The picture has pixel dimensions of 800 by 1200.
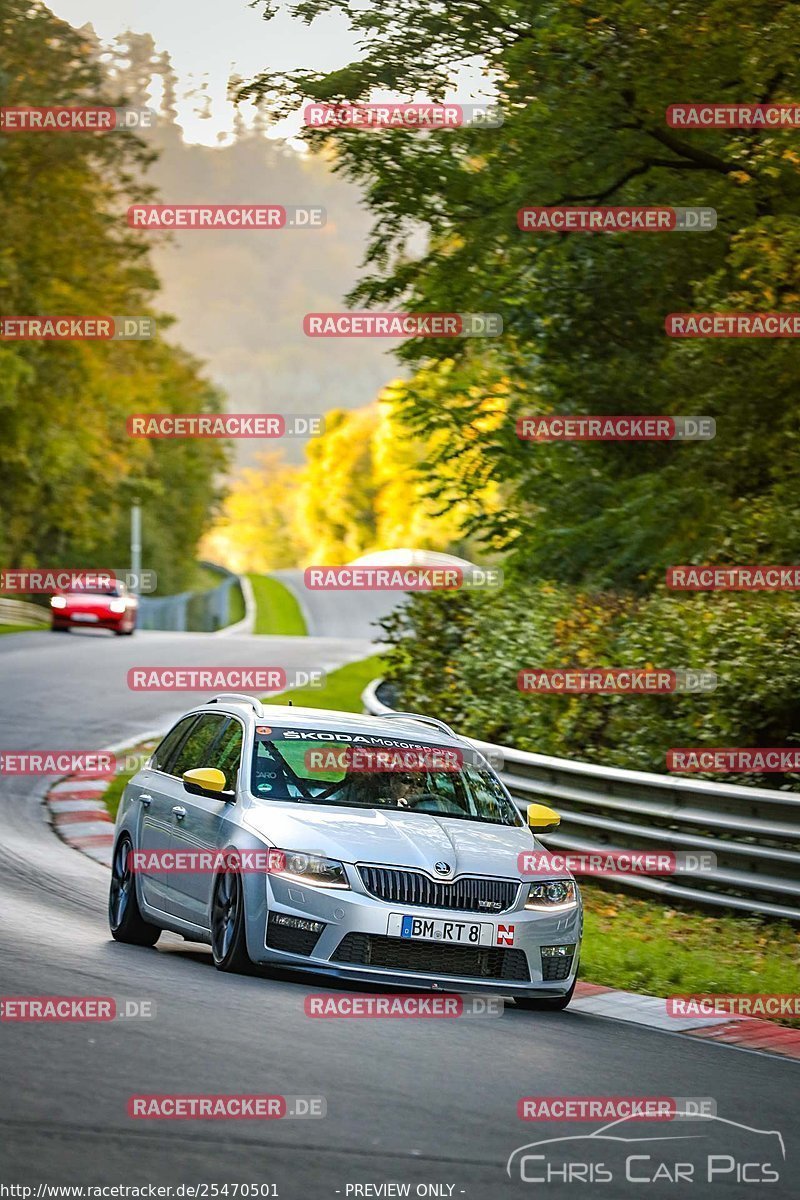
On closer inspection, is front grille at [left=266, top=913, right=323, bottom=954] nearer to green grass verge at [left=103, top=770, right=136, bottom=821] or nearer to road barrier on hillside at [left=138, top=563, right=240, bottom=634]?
green grass verge at [left=103, top=770, right=136, bottom=821]

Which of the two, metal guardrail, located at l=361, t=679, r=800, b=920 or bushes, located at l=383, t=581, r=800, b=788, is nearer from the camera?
metal guardrail, located at l=361, t=679, r=800, b=920

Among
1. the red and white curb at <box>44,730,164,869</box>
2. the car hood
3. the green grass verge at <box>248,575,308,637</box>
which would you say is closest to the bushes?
the red and white curb at <box>44,730,164,869</box>

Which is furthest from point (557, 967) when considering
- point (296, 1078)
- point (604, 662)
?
point (604, 662)

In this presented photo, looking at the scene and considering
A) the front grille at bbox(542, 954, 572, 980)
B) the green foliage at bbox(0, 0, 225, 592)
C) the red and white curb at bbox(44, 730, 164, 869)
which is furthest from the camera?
the green foliage at bbox(0, 0, 225, 592)

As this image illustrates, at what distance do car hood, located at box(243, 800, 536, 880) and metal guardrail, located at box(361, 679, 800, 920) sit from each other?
170 centimetres

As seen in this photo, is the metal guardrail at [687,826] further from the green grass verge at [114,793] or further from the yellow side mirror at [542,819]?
the green grass verge at [114,793]

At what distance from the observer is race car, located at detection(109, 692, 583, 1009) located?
8914 mm

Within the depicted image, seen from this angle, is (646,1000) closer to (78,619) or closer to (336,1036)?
(336,1036)

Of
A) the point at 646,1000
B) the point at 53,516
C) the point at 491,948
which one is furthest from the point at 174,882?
the point at 53,516

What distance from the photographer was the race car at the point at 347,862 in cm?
891

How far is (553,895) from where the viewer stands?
9.42 metres

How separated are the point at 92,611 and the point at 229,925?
109 ft

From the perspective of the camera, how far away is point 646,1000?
33.0 ft

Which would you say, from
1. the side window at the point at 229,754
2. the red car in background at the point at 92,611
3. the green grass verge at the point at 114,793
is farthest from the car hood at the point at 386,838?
the red car in background at the point at 92,611
